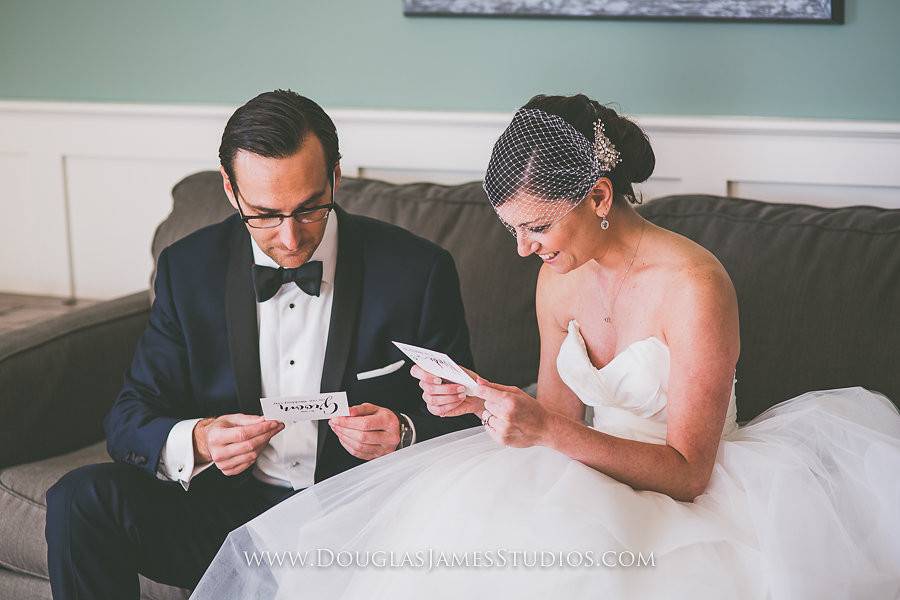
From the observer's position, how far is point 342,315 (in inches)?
86.3

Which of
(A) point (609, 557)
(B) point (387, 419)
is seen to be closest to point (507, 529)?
(A) point (609, 557)

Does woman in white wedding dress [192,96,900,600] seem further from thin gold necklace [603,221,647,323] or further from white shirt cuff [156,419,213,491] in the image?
white shirt cuff [156,419,213,491]

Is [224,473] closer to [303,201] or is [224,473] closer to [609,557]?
[303,201]

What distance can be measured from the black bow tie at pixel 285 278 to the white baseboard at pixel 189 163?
1120 millimetres

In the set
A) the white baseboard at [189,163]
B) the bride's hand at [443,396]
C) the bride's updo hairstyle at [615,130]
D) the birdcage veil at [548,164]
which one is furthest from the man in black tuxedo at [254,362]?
the white baseboard at [189,163]

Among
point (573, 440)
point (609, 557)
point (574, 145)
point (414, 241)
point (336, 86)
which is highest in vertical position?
point (336, 86)

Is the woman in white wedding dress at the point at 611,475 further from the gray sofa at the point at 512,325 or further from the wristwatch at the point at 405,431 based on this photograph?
the gray sofa at the point at 512,325

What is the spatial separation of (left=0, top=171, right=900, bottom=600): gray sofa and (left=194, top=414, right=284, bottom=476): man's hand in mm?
460

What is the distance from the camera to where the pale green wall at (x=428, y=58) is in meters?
2.80

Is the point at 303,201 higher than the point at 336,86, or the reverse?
the point at 336,86

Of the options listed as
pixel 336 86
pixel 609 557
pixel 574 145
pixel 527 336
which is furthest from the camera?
pixel 336 86

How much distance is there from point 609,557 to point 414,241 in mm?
931

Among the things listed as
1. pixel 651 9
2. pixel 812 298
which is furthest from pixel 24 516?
pixel 651 9

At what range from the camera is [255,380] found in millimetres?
2191
